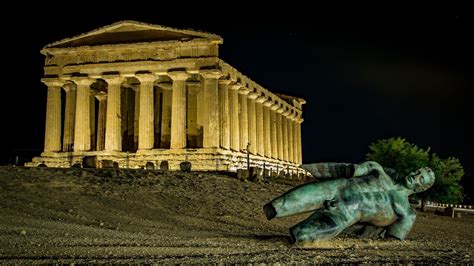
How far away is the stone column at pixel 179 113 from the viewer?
45.7m

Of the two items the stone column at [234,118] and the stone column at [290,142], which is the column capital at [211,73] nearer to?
the stone column at [234,118]

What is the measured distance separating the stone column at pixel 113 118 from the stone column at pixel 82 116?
73.2 inches

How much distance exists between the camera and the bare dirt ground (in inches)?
418

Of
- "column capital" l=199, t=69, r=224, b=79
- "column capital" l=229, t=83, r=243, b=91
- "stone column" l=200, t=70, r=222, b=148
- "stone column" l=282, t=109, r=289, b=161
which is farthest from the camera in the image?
"stone column" l=282, t=109, r=289, b=161

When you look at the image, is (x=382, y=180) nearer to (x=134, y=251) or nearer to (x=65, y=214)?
(x=134, y=251)

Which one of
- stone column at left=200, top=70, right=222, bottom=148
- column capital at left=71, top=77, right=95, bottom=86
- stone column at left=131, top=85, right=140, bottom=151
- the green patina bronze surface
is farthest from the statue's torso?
stone column at left=131, top=85, right=140, bottom=151

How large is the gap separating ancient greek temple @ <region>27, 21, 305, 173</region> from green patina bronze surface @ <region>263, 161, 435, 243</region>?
1178 inches

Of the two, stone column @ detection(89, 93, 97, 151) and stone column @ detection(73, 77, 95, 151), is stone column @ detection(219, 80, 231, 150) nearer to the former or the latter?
stone column @ detection(73, 77, 95, 151)

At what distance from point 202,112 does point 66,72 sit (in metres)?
11.2

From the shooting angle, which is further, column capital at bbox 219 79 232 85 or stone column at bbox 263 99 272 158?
stone column at bbox 263 99 272 158

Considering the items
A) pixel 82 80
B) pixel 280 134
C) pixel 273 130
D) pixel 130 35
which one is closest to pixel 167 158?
pixel 82 80

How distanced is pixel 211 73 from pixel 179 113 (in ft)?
12.8

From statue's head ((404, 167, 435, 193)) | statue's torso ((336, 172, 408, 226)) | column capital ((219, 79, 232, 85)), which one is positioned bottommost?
statue's torso ((336, 172, 408, 226))

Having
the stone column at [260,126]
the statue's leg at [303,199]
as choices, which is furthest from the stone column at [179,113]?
the statue's leg at [303,199]
